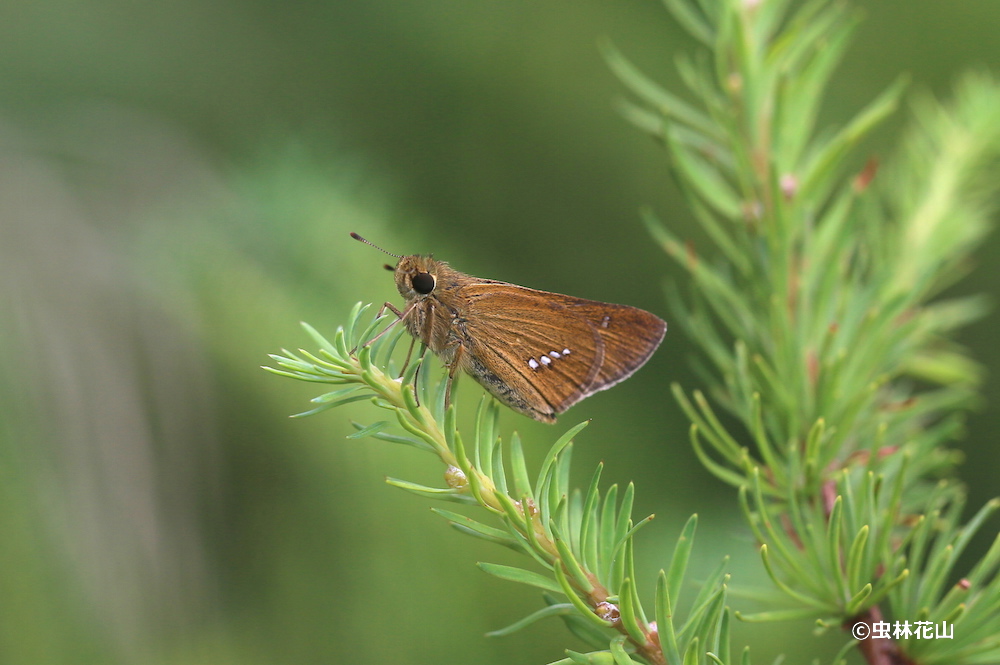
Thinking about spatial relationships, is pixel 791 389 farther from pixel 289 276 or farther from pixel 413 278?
pixel 289 276

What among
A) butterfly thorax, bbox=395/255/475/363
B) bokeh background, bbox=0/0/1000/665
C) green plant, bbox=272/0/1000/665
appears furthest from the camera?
butterfly thorax, bbox=395/255/475/363

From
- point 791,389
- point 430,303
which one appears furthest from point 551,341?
point 791,389

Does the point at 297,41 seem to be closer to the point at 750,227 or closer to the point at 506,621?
the point at 750,227

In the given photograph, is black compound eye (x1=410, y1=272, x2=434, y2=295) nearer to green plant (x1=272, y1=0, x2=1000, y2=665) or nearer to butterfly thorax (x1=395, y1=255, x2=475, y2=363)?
butterfly thorax (x1=395, y1=255, x2=475, y2=363)

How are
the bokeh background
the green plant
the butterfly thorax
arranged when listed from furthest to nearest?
the butterfly thorax < the bokeh background < the green plant

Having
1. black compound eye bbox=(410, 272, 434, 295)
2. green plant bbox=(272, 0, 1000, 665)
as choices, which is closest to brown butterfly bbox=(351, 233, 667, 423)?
black compound eye bbox=(410, 272, 434, 295)

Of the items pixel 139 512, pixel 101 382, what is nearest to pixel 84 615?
pixel 139 512
